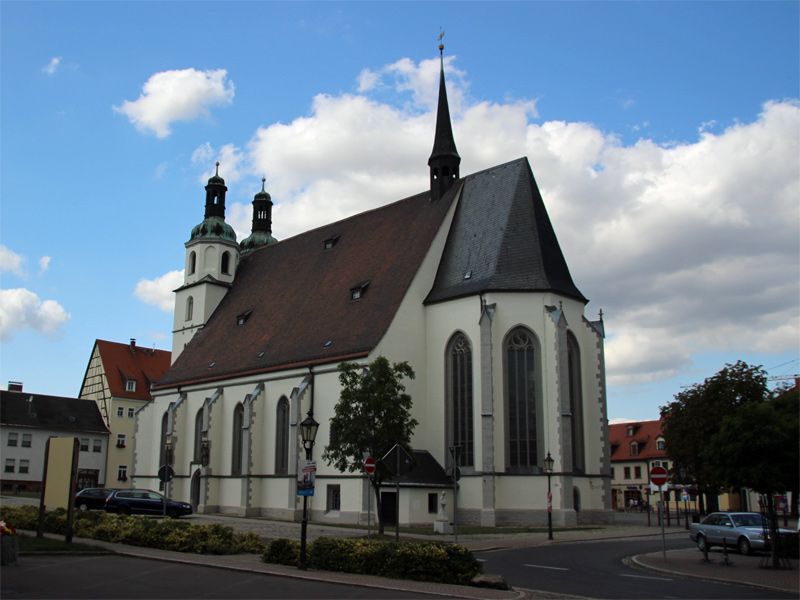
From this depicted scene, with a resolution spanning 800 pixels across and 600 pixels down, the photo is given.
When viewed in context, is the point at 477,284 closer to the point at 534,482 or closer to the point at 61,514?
the point at 534,482

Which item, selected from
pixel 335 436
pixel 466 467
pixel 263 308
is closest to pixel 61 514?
pixel 335 436

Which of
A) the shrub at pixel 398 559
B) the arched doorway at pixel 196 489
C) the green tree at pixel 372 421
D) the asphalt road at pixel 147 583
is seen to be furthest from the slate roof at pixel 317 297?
the asphalt road at pixel 147 583

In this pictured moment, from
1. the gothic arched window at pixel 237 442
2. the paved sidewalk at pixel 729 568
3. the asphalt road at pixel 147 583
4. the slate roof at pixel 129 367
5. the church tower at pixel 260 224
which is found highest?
the church tower at pixel 260 224

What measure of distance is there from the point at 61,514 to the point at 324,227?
30.2 meters

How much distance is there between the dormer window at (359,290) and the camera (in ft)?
143

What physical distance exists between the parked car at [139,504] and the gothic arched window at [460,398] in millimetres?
13064

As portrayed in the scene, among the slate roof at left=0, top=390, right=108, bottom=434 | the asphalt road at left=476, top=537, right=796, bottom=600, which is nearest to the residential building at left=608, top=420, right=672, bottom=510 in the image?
the slate roof at left=0, top=390, right=108, bottom=434

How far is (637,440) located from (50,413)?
5516cm

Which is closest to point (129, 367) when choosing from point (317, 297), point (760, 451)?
point (317, 297)

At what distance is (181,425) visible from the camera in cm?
5016

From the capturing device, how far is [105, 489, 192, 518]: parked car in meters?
35.8

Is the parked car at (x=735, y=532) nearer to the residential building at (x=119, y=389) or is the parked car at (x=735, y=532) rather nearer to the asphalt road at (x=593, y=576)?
the asphalt road at (x=593, y=576)

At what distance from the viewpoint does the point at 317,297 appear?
4703 cm

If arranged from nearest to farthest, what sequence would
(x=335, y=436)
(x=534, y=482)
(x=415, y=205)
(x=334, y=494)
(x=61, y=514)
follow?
(x=61, y=514), (x=335, y=436), (x=534, y=482), (x=334, y=494), (x=415, y=205)
